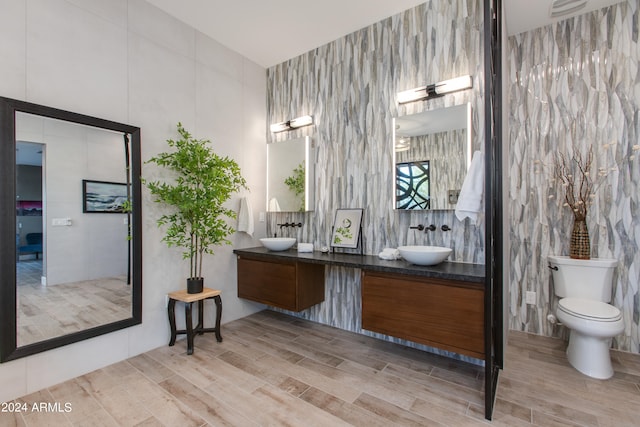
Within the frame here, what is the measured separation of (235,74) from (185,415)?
3.29 m

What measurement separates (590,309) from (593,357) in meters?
0.34

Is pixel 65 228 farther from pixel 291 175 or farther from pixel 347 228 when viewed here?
pixel 347 228

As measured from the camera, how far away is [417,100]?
270cm

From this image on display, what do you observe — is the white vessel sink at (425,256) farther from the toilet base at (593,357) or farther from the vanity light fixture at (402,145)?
the toilet base at (593,357)

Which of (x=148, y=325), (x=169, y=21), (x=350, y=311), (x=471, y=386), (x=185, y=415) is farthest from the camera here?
(x=350, y=311)

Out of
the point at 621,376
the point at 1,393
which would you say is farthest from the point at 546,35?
the point at 1,393

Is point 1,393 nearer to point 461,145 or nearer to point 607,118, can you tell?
Answer: point 461,145

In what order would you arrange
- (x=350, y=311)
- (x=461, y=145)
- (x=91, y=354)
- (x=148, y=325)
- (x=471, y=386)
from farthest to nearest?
(x=350, y=311)
(x=148, y=325)
(x=461, y=145)
(x=91, y=354)
(x=471, y=386)

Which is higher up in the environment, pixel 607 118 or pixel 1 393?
pixel 607 118

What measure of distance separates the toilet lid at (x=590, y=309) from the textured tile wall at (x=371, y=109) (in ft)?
2.33

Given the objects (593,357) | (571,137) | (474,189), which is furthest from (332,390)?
(571,137)

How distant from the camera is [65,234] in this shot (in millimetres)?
2209

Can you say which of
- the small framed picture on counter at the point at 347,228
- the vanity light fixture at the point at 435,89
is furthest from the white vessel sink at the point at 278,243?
the vanity light fixture at the point at 435,89

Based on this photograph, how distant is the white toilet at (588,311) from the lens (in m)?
2.08
